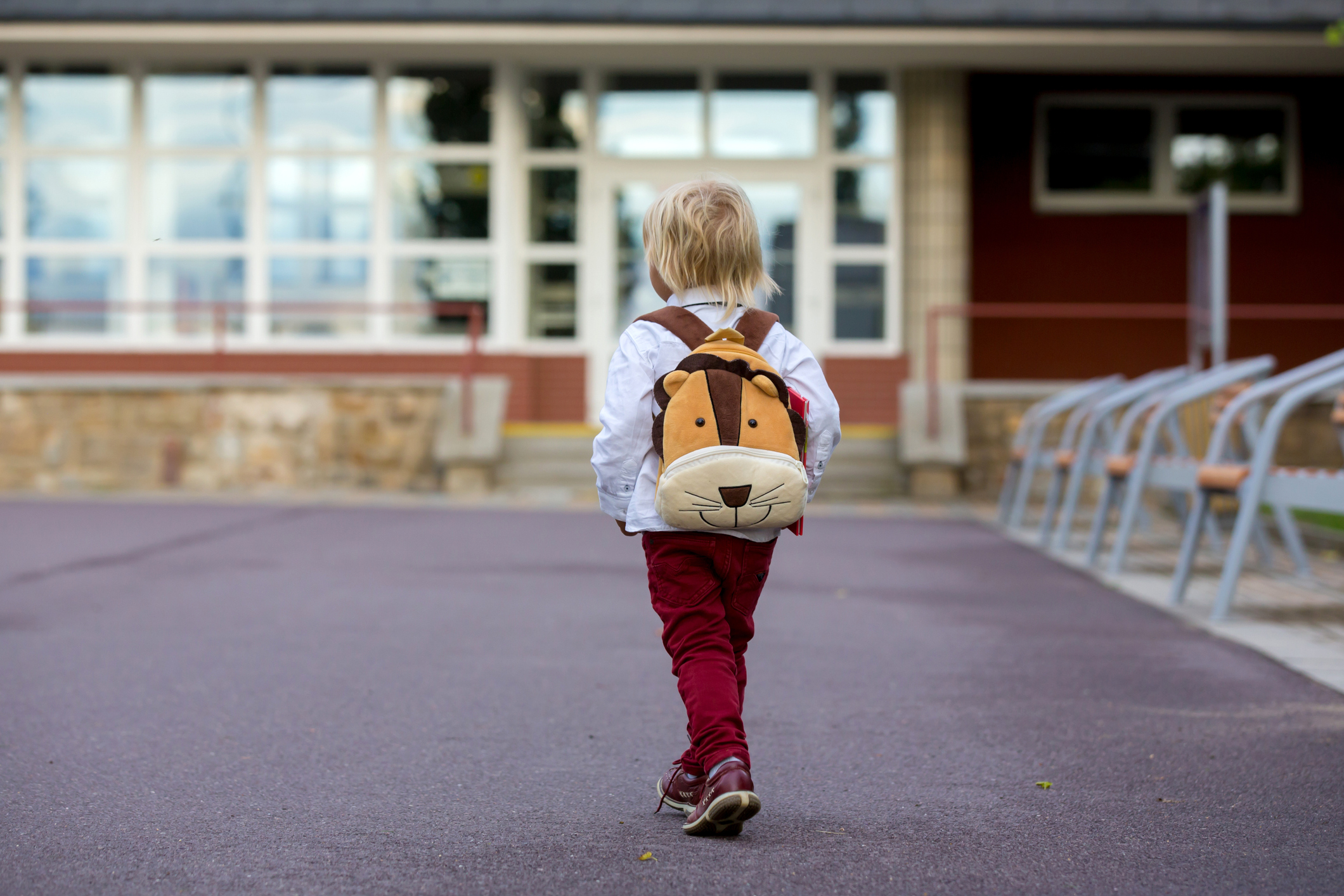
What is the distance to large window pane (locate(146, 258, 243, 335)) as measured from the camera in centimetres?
1432

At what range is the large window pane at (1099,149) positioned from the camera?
595 inches

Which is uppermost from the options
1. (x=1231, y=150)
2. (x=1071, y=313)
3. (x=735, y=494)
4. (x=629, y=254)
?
(x=1231, y=150)

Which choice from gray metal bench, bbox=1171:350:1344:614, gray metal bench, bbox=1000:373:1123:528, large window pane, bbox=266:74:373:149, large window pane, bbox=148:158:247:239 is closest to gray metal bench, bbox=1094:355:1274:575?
gray metal bench, bbox=1171:350:1344:614

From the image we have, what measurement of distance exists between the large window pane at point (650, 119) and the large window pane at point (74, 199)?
16.6 feet

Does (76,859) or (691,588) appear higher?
(691,588)

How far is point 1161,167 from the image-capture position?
15117 mm

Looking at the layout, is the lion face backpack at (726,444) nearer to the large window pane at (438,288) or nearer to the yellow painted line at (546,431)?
the yellow painted line at (546,431)

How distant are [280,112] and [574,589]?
943cm

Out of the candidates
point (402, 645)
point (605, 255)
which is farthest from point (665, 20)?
point (402, 645)

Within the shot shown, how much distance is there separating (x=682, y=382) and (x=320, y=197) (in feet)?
40.6

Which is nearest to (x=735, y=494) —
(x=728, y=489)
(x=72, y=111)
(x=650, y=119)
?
(x=728, y=489)

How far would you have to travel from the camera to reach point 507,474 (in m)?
12.5

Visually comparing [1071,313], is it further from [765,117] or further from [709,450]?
[709,450]

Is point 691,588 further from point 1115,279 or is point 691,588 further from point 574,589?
point 1115,279
